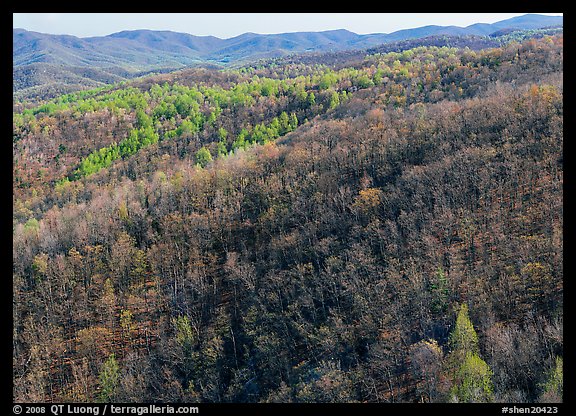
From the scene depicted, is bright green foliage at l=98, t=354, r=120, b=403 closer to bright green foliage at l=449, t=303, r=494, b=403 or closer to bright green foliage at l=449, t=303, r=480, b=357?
bright green foliage at l=449, t=303, r=494, b=403

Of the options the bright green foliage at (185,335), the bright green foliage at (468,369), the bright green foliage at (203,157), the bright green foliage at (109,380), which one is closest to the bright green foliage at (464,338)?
the bright green foliage at (468,369)

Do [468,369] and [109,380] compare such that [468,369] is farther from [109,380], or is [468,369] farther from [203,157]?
[203,157]

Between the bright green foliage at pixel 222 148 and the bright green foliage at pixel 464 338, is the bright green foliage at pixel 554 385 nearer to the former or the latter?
the bright green foliage at pixel 464 338

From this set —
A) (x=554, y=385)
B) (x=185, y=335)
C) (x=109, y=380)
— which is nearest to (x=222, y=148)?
(x=185, y=335)

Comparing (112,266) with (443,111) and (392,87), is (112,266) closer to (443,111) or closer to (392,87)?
(443,111)

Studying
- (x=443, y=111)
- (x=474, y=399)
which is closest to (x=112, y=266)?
(x=474, y=399)
